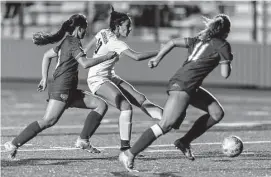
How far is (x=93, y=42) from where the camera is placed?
10422 mm

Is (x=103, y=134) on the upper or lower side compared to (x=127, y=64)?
upper

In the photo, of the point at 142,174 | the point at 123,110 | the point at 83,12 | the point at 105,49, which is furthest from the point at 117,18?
the point at 83,12

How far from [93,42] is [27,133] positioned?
5.20ft

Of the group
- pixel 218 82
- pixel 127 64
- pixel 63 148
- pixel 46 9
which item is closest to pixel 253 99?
pixel 218 82

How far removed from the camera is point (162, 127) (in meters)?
8.89

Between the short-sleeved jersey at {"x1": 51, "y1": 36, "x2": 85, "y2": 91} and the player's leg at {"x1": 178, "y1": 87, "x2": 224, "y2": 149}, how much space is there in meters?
1.53

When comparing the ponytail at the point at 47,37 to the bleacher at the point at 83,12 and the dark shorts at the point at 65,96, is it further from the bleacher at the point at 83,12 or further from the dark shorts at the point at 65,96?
the bleacher at the point at 83,12

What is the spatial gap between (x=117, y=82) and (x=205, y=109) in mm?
1392

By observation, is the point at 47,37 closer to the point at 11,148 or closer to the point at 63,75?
the point at 63,75

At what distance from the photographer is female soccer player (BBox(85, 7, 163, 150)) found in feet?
32.5

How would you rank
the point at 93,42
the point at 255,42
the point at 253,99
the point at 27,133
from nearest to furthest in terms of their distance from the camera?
the point at 27,133
the point at 93,42
the point at 253,99
the point at 255,42

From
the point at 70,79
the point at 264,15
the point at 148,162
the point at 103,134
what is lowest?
the point at 264,15

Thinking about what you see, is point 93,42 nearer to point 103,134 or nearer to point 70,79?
point 70,79

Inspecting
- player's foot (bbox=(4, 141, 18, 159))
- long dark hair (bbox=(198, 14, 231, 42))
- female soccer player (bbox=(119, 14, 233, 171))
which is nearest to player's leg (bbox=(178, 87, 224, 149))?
female soccer player (bbox=(119, 14, 233, 171))
